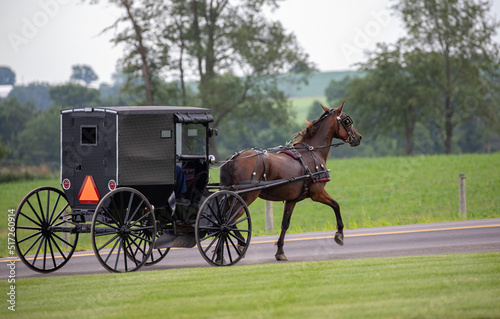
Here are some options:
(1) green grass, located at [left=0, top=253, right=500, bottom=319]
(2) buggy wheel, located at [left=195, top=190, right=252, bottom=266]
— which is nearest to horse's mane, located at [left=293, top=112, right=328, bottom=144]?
(2) buggy wheel, located at [left=195, top=190, right=252, bottom=266]

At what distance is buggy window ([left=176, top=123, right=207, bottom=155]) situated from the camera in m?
10.5

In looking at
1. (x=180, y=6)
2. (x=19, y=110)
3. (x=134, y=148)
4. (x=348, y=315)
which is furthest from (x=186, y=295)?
(x=19, y=110)

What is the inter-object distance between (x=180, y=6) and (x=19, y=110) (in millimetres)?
26260

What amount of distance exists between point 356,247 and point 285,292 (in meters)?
4.92

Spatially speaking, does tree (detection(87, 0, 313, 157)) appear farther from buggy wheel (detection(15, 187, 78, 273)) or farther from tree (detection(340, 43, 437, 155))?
buggy wheel (detection(15, 187, 78, 273))

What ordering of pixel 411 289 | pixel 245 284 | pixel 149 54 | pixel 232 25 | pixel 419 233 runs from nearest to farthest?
pixel 411 289 → pixel 245 284 → pixel 419 233 → pixel 149 54 → pixel 232 25

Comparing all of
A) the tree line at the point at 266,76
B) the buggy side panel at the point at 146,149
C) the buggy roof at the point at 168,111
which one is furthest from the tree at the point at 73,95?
the buggy side panel at the point at 146,149

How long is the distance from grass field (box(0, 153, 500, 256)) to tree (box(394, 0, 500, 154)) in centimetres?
1013

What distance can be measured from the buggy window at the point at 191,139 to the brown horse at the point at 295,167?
473 mm

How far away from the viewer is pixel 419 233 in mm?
13508

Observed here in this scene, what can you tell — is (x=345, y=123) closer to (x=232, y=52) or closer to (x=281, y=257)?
(x=281, y=257)

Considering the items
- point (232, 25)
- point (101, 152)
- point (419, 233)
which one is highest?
point (232, 25)

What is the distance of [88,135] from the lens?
31.3 feet

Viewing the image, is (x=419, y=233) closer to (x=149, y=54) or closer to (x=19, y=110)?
(x=149, y=54)
